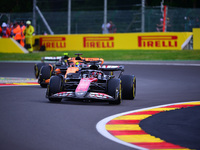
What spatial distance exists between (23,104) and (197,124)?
13.0ft

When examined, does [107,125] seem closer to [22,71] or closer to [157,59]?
[22,71]

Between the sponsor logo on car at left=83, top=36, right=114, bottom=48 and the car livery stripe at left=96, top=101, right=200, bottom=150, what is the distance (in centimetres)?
1959

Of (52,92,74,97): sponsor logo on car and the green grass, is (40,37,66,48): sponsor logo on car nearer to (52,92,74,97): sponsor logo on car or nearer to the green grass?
the green grass

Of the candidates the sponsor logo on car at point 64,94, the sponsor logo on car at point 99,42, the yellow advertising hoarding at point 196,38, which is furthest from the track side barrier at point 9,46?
the sponsor logo on car at point 64,94

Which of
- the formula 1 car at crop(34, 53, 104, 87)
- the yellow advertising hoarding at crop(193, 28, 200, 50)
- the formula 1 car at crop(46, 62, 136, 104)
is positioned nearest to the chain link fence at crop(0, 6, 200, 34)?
the yellow advertising hoarding at crop(193, 28, 200, 50)

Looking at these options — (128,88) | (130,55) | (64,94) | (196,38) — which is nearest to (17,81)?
(128,88)

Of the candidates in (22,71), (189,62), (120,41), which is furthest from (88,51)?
(22,71)

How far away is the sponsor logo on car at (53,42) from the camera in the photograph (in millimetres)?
31344

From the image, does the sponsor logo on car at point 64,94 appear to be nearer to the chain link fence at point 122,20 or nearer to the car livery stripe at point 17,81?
the car livery stripe at point 17,81

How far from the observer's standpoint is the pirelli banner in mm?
28422

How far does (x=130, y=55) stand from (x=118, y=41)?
6.49 feet

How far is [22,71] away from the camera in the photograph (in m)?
20.8

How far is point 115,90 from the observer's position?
432 inches

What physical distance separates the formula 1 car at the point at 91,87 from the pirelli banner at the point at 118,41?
16.6 m
